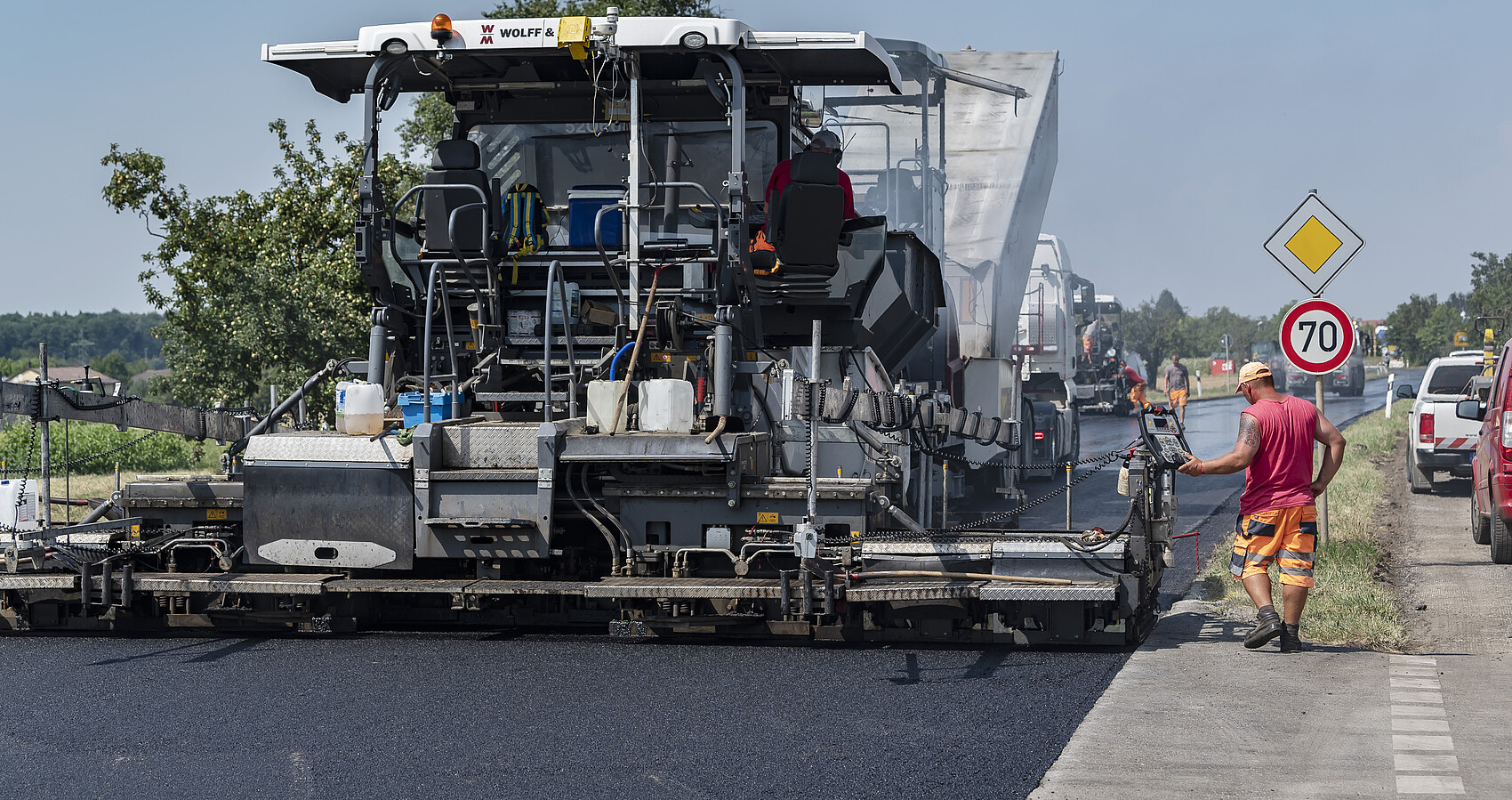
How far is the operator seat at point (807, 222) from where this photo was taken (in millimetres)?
8555

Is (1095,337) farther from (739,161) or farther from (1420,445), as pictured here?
(739,161)

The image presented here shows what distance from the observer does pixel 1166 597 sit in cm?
979

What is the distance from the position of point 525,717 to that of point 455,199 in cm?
373

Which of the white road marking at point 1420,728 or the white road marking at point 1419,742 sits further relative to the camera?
the white road marking at point 1419,742

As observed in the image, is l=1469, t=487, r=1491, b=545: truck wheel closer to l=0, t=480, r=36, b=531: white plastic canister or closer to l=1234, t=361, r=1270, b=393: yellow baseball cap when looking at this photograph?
l=1234, t=361, r=1270, b=393: yellow baseball cap

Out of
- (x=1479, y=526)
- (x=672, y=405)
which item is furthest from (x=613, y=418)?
(x=1479, y=526)

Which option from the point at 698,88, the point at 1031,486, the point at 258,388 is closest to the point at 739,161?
the point at 698,88

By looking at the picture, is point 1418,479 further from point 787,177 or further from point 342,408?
point 342,408

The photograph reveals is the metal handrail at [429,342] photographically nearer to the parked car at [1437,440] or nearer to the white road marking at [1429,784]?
the white road marking at [1429,784]

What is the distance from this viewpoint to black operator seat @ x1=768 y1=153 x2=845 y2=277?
8547 mm

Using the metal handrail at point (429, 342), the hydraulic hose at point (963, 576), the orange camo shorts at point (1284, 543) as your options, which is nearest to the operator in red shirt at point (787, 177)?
the metal handrail at point (429, 342)

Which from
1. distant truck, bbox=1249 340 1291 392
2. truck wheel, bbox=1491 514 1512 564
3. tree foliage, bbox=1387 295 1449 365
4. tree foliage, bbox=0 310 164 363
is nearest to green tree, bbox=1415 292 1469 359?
tree foliage, bbox=1387 295 1449 365

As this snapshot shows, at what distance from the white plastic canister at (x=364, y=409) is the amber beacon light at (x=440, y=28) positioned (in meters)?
1.96

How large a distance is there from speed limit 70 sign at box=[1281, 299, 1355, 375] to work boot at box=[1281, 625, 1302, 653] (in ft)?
12.6
